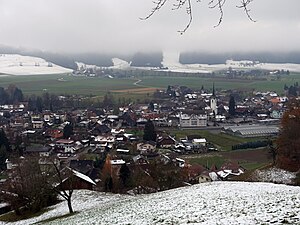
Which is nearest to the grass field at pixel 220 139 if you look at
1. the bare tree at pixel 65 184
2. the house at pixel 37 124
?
the house at pixel 37 124

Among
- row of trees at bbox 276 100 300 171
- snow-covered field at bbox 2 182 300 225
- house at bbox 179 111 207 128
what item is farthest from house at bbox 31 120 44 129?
snow-covered field at bbox 2 182 300 225

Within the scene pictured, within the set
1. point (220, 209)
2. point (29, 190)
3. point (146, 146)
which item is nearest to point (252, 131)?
point (146, 146)

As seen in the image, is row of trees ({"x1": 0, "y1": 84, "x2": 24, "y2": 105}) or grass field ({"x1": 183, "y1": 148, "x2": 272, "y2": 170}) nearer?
grass field ({"x1": 183, "y1": 148, "x2": 272, "y2": 170})

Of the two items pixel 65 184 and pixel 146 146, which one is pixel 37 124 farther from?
pixel 65 184

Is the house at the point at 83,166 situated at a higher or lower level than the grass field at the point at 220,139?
higher

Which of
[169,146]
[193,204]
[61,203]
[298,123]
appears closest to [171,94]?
[169,146]

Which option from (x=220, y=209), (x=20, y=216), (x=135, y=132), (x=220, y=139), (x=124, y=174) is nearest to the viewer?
(x=220, y=209)

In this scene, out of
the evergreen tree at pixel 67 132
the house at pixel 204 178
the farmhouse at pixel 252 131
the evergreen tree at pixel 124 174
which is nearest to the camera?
the evergreen tree at pixel 124 174

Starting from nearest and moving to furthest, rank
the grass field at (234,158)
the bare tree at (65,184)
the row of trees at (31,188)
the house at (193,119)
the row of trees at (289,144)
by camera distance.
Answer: the bare tree at (65,184)
the row of trees at (31,188)
the row of trees at (289,144)
the grass field at (234,158)
the house at (193,119)

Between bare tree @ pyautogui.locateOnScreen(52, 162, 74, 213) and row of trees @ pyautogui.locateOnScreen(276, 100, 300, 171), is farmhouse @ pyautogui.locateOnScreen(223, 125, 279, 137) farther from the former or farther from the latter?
bare tree @ pyautogui.locateOnScreen(52, 162, 74, 213)

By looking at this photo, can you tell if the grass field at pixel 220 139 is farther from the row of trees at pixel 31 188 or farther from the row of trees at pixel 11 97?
the row of trees at pixel 11 97

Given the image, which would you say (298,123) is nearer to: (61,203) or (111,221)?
(61,203)
